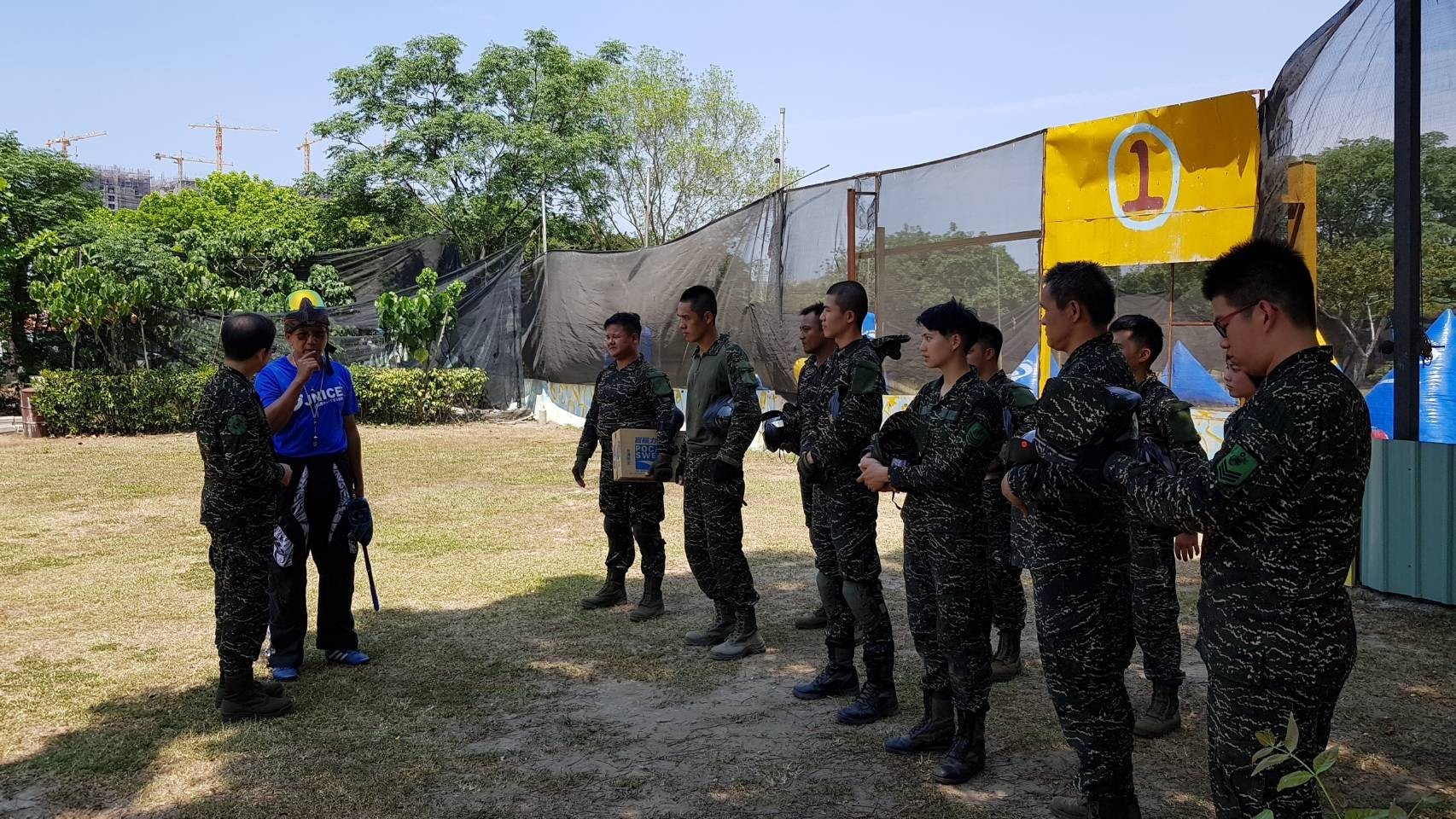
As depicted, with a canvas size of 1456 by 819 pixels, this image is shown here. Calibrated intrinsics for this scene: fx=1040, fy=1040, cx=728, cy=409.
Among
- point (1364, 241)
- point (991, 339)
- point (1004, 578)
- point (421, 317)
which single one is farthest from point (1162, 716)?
point (421, 317)

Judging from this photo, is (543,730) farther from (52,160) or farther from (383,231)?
(383,231)

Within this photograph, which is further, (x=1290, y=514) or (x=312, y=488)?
(x=312, y=488)

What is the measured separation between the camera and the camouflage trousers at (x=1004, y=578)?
4.94 meters

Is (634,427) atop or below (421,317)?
below

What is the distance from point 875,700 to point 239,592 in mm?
2741

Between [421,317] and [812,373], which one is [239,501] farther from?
[421,317]

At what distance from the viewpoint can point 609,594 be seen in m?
6.47

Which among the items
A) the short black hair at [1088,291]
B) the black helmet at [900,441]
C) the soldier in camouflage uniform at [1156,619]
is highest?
the short black hair at [1088,291]

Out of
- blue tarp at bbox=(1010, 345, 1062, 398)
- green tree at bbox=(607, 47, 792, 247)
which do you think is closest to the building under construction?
green tree at bbox=(607, 47, 792, 247)

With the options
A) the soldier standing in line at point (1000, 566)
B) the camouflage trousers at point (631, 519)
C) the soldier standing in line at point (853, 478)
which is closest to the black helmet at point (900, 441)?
the soldier standing in line at point (853, 478)

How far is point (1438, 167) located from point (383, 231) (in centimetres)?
3045

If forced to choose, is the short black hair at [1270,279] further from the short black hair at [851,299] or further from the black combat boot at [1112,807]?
the short black hair at [851,299]

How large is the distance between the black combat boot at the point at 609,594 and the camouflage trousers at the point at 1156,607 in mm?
3204

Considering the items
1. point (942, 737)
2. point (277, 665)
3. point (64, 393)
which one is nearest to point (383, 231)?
point (64, 393)
